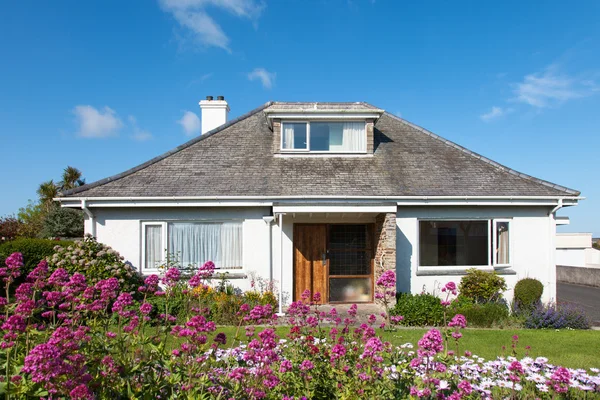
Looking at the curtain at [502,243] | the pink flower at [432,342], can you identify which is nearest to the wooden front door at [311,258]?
the curtain at [502,243]

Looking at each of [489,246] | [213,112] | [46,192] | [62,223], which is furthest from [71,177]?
[489,246]

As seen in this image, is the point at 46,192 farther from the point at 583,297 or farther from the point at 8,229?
the point at 583,297

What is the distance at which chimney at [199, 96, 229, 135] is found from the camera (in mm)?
16531

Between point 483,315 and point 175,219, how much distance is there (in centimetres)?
911

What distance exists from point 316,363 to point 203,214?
8675 mm

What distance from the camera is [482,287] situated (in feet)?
38.2

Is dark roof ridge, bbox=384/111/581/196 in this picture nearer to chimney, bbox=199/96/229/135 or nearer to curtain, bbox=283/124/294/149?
curtain, bbox=283/124/294/149

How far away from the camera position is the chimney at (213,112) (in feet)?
54.2

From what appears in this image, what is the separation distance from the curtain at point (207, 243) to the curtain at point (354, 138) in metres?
4.86

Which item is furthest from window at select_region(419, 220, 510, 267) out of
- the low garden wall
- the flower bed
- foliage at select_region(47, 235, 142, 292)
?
the low garden wall

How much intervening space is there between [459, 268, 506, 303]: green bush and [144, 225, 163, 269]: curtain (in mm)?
9149

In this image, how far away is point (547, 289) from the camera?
40.9 ft

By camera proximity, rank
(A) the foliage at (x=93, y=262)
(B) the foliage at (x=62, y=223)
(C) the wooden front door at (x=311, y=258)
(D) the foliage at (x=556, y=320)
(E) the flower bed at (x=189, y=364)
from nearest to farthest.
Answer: (E) the flower bed at (x=189, y=364) < (A) the foliage at (x=93, y=262) < (D) the foliage at (x=556, y=320) < (C) the wooden front door at (x=311, y=258) < (B) the foliage at (x=62, y=223)

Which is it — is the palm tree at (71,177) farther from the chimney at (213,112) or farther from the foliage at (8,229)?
the chimney at (213,112)
